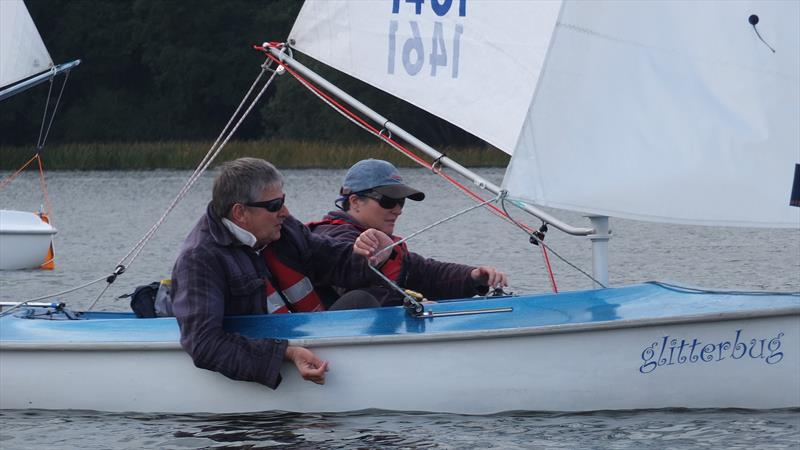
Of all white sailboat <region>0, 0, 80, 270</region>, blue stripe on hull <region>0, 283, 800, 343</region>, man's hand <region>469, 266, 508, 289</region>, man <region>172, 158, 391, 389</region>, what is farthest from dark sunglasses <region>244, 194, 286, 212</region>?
white sailboat <region>0, 0, 80, 270</region>

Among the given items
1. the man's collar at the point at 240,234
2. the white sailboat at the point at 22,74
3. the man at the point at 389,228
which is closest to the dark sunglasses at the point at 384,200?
the man at the point at 389,228

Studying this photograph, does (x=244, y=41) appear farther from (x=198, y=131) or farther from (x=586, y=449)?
(x=586, y=449)

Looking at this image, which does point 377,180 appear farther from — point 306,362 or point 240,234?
point 306,362

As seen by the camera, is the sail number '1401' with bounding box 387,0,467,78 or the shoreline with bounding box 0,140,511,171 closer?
the sail number '1401' with bounding box 387,0,467,78

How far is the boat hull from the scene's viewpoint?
4926 millimetres

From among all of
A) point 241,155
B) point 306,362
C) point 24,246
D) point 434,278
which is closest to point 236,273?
point 306,362

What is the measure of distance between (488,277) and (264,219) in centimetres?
102

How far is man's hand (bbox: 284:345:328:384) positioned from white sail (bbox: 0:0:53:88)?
6829 mm

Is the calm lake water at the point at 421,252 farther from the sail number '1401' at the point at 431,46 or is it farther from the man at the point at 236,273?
the sail number '1401' at the point at 431,46

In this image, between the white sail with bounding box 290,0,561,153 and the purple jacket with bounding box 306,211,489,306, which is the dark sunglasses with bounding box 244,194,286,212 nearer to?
the purple jacket with bounding box 306,211,489,306

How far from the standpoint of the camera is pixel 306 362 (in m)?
5.05

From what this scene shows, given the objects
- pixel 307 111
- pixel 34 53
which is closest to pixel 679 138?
pixel 34 53

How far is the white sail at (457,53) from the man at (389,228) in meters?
0.49

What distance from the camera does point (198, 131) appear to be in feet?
154
